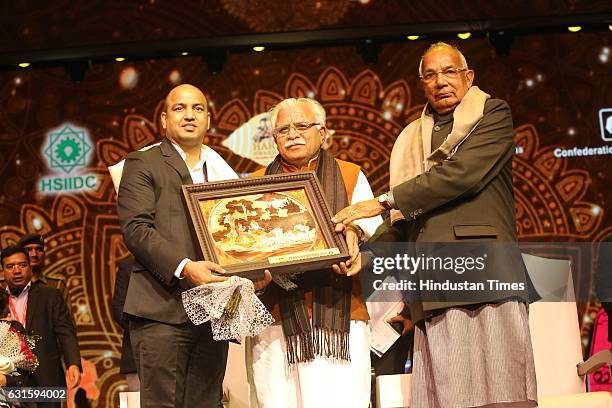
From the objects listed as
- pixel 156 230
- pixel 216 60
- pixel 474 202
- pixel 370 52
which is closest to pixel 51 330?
pixel 216 60

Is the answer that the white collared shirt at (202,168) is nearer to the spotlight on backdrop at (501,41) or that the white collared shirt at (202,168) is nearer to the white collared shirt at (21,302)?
the white collared shirt at (21,302)

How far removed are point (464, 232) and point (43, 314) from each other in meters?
3.89

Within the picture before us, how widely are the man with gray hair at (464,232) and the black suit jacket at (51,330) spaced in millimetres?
3498

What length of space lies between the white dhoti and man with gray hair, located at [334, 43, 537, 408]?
0.20m

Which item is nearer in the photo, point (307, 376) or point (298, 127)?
point (307, 376)

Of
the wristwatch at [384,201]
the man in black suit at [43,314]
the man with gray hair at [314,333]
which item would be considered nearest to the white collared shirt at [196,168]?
A: the man with gray hair at [314,333]

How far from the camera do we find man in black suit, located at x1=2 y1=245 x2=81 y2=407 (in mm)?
6223

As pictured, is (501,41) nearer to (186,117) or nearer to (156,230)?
(186,117)

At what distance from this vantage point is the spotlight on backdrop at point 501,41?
23.2 ft

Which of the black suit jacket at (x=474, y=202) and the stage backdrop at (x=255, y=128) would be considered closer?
the black suit jacket at (x=474, y=202)

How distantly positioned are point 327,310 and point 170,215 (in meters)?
Answer: 0.67

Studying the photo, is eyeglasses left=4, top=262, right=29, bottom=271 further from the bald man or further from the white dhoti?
the white dhoti

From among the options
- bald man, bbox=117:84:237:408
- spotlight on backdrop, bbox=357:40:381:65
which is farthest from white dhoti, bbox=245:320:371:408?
spotlight on backdrop, bbox=357:40:381:65

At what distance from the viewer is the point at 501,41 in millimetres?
7090
